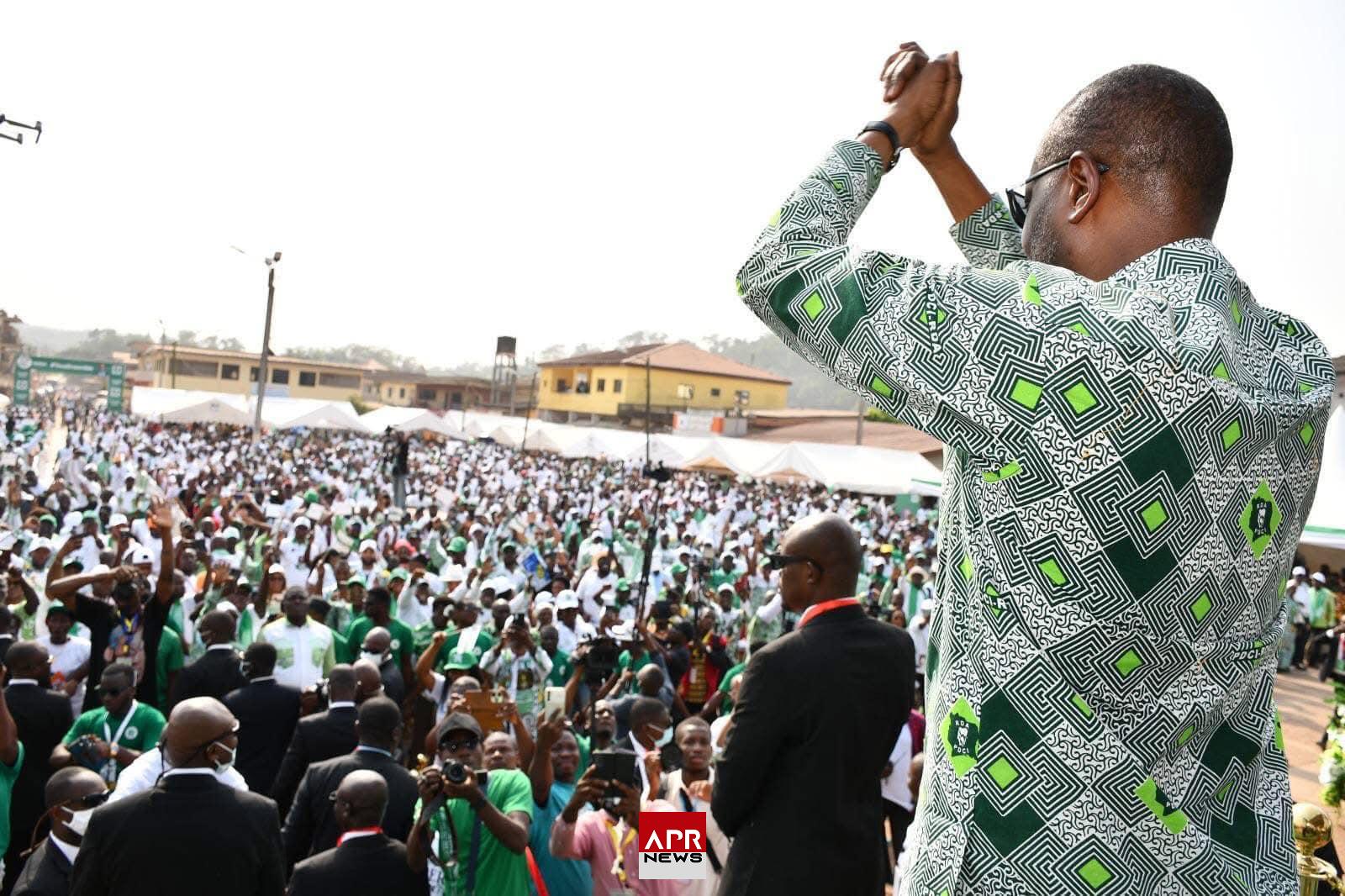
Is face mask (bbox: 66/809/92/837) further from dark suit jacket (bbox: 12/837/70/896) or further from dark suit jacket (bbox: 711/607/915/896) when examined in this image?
dark suit jacket (bbox: 711/607/915/896)

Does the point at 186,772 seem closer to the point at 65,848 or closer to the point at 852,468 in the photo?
the point at 65,848

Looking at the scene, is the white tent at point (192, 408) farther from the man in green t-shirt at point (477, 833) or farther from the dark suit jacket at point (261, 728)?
the man in green t-shirt at point (477, 833)

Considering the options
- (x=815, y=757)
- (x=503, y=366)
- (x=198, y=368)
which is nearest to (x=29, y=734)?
(x=815, y=757)

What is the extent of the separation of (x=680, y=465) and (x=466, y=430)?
45.6 feet

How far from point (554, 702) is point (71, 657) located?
4.48m

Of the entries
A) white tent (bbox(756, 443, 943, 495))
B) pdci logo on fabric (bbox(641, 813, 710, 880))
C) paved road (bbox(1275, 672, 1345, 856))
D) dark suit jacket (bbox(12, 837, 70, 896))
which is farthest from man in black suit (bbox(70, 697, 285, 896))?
white tent (bbox(756, 443, 943, 495))

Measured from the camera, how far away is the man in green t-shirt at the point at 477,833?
4309mm

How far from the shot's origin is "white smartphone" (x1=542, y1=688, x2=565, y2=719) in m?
4.76

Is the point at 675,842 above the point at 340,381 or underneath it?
underneath

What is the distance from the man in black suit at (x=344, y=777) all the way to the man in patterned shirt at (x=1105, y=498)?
4.32 metres

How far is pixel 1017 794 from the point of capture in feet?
3.59

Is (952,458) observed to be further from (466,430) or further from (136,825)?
(466,430)

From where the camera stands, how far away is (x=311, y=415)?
33.4 meters

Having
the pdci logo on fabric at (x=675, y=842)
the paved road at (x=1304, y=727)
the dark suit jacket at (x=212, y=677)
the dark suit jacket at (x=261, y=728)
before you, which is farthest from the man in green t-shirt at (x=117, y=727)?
the paved road at (x=1304, y=727)
